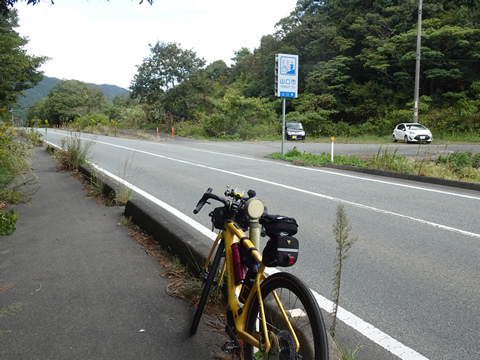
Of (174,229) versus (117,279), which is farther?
(174,229)

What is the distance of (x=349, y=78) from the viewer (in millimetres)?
42156

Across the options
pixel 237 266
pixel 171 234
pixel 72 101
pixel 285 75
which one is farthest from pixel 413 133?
pixel 72 101

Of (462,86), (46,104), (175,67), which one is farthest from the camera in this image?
(46,104)

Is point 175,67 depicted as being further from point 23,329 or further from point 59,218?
point 23,329

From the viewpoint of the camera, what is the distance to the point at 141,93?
4512cm

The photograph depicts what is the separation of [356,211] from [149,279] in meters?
4.34

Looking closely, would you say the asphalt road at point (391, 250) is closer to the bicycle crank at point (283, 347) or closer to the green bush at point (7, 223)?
the bicycle crank at point (283, 347)

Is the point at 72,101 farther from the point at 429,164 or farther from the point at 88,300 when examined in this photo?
the point at 88,300

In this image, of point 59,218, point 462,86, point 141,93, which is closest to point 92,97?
point 141,93

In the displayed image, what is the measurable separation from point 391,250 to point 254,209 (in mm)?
3206

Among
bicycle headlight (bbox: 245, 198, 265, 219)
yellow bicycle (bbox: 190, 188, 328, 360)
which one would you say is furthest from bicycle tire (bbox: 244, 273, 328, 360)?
bicycle headlight (bbox: 245, 198, 265, 219)

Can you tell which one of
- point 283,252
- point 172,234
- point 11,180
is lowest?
Answer: point 172,234

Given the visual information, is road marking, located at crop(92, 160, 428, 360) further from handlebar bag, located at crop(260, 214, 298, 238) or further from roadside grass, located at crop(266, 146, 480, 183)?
roadside grass, located at crop(266, 146, 480, 183)

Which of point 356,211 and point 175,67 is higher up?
point 175,67
